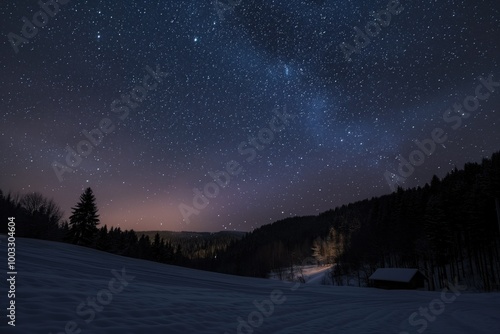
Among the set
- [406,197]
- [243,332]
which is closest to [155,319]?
[243,332]

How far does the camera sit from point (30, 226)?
53.5m

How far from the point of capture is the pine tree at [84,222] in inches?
1704

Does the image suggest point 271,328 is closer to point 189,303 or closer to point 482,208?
point 189,303

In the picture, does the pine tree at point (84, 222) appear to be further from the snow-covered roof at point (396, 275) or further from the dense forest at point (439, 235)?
the dense forest at point (439, 235)

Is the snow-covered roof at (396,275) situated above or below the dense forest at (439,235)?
below

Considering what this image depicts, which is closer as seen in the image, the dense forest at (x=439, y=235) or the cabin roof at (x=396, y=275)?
the cabin roof at (x=396, y=275)

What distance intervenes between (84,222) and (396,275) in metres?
50.9

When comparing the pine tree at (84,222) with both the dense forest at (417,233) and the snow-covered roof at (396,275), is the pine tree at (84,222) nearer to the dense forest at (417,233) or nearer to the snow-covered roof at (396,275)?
the dense forest at (417,233)

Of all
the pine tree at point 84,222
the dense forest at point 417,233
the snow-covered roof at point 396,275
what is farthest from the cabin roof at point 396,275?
the pine tree at point 84,222

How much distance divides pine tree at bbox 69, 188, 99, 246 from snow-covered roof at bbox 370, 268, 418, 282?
47766 mm

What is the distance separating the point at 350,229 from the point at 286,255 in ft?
101

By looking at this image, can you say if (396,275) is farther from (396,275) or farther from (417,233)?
(417,233)

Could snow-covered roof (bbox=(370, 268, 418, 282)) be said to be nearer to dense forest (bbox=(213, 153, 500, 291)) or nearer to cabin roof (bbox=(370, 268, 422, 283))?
cabin roof (bbox=(370, 268, 422, 283))

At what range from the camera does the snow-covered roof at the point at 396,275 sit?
143 feet
